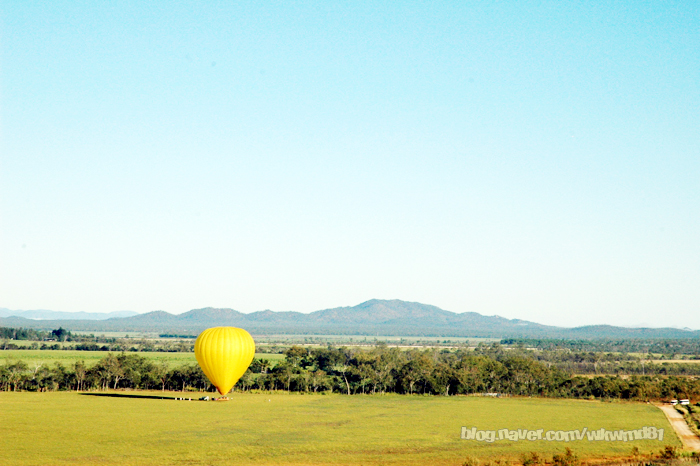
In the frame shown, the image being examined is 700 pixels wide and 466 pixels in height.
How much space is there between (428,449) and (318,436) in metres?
9.95

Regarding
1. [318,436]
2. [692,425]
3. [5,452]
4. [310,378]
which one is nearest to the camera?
[5,452]

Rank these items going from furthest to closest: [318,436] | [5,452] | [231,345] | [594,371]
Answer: [594,371]
[231,345]
[318,436]
[5,452]

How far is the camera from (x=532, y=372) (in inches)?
4040

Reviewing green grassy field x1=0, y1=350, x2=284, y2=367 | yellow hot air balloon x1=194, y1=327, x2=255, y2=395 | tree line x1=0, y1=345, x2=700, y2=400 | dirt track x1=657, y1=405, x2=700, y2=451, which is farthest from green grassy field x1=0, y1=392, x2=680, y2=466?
green grassy field x1=0, y1=350, x2=284, y2=367

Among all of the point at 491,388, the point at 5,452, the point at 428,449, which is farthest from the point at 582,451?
the point at 491,388

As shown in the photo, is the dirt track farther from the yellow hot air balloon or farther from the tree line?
the yellow hot air balloon

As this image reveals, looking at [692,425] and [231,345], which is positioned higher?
[231,345]

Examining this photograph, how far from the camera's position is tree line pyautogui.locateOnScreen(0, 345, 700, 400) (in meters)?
93.6

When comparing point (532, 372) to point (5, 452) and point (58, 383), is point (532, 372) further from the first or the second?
point (5, 452)

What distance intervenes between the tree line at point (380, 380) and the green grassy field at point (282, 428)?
325 inches

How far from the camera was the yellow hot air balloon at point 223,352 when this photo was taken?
73062 millimetres

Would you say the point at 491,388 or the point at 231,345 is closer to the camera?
the point at 231,345

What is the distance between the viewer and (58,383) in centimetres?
9494

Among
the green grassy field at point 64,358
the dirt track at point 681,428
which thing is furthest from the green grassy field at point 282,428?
the green grassy field at point 64,358
